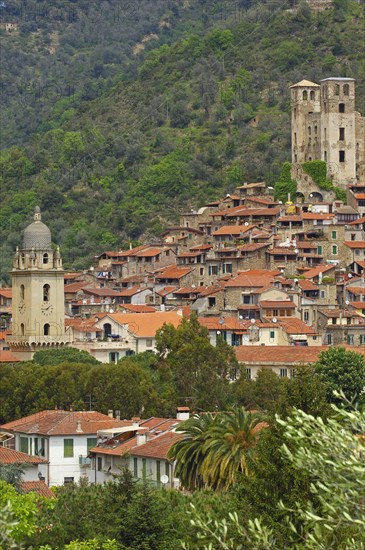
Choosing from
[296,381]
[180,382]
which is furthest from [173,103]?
[296,381]

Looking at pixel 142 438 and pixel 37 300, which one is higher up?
pixel 37 300

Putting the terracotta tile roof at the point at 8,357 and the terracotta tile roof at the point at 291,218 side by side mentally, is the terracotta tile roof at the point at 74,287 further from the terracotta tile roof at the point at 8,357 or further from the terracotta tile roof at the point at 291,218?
the terracotta tile roof at the point at 8,357

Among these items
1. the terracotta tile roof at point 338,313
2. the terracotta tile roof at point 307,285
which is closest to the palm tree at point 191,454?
the terracotta tile roof at point 338,313

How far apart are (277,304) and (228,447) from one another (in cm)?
5633

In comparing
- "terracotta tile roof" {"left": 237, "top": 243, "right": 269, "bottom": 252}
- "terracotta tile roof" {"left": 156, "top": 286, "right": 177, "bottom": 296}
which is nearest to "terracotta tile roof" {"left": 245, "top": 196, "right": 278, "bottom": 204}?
"terracotta tile roof" {"left": 237, "top": 243, "right": 269, "bottom": 252}

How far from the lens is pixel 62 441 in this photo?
252 ft

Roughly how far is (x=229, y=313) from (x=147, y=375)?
2894 centimetres

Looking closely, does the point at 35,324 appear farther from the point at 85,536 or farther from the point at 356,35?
the point at 356,35

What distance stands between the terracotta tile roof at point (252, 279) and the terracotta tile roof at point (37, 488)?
52.0 m

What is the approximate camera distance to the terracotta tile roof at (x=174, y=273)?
428 feet

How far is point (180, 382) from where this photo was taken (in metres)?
90.4

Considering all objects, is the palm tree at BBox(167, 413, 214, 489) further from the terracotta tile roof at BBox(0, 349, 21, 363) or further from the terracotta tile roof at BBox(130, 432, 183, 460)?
the terracotta tile roof at BBox(0, 349, 21, 363)

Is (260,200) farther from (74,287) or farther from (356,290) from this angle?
(356,290)

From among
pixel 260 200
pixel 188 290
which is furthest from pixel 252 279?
pixel 260 200
